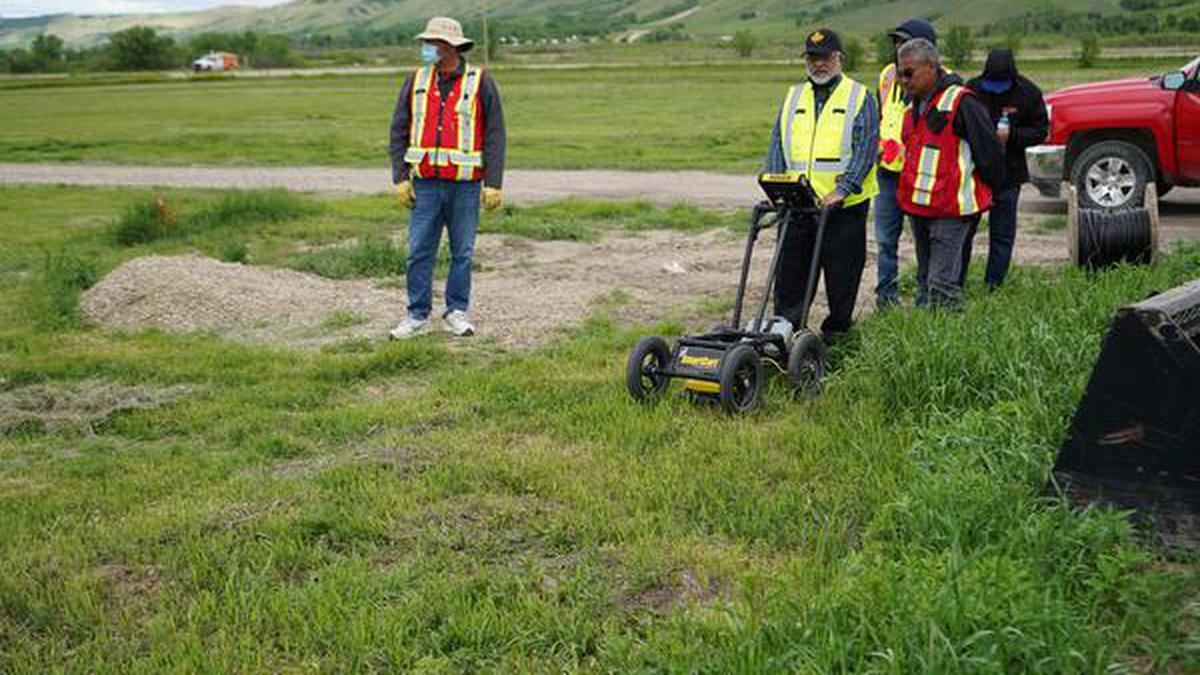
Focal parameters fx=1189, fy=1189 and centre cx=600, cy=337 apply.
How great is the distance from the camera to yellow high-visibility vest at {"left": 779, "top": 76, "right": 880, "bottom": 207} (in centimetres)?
725

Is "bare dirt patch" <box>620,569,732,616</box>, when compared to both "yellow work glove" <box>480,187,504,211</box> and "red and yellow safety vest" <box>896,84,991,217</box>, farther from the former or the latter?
"yellow work glove" <box>480,187,504,211</box>

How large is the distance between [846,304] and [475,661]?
455 cm

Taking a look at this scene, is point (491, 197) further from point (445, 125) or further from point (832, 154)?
point (832, 154)

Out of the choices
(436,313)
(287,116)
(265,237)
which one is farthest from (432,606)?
(287,116)

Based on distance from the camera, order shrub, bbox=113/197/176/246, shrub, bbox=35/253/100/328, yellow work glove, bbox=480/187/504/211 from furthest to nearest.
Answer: shrub, bbox=113/197/176/246
shrub, bbox=35/253/100/328
yellow work glove, bbox=480/187/504/211

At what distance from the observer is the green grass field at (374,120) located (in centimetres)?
2583

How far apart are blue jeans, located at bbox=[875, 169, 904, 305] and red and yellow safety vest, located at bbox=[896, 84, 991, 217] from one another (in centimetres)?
103

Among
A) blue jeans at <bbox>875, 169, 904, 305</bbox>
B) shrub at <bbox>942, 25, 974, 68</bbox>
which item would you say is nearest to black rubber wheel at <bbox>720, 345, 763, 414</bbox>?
blue jeans at <bbox>875, 169, 904, 305</bbox>

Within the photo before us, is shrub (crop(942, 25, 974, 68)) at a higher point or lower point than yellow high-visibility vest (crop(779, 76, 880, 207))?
higher

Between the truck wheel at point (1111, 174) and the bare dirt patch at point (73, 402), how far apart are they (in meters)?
10.0

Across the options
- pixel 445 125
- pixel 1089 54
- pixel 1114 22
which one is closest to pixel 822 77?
pixel 445 125

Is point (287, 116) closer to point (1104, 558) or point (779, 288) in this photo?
point (779, 288)

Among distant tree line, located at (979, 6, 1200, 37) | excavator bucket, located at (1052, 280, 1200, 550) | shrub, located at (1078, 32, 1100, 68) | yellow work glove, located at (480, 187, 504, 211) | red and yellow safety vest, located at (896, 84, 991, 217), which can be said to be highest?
distant tree line, located at (979, 6, 1200, 37)

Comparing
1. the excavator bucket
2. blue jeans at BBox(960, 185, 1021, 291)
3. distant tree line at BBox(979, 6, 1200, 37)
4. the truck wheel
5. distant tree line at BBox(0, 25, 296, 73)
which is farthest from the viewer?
distant tree line at BBox(0, 25, 296, 73)
